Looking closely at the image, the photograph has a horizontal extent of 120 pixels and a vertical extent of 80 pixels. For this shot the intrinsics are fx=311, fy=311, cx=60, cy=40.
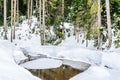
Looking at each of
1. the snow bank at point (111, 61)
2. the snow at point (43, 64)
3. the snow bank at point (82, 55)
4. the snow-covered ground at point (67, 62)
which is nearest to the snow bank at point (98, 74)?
the snow-covered ground at point (67, 62)

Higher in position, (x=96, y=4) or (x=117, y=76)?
(x=96, y=4)

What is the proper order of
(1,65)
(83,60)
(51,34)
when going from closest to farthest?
1. (1,65)
2. (83,60)
3. (51,34)

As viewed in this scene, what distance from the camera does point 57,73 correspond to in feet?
49.4

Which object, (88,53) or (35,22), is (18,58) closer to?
(88,53)

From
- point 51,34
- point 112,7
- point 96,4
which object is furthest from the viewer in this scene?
point 51,34

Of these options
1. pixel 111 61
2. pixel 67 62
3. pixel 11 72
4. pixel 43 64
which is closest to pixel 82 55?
pixel 67 62

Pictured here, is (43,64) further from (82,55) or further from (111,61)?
(111,61)

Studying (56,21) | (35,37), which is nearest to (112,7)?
(56,21)

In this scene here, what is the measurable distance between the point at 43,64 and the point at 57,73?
1461 millimetres

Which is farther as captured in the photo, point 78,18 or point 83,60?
point 78,18

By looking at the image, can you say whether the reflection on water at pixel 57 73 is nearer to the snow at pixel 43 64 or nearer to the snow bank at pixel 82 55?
the snow at pixel 43 64

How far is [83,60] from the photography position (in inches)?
643

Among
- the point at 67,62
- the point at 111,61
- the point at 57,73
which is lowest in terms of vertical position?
the point at 57,73

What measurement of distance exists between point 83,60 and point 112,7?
15717mm
